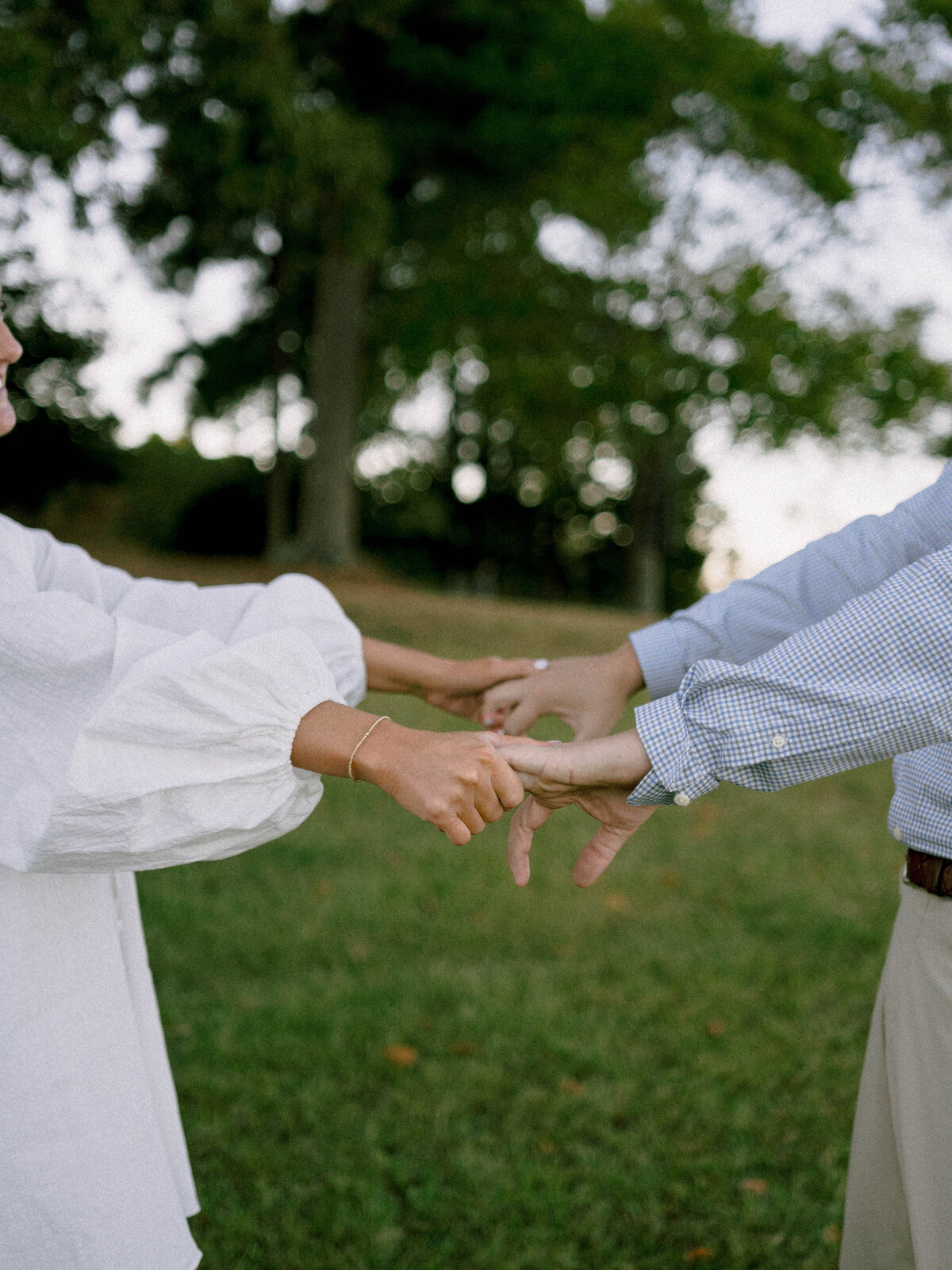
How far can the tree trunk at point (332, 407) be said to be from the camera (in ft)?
50.5

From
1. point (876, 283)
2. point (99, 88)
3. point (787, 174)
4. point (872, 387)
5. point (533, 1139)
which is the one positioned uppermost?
point (787, 174)

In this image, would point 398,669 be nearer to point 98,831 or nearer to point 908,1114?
point 98,831

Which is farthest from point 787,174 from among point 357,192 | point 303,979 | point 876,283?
point 303,979

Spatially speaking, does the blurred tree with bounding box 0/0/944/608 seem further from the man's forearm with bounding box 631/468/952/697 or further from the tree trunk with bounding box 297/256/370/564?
the man's forearm with bounding box 631/468/952/697

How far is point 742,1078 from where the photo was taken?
3.74m

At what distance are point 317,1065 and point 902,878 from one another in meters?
2.59

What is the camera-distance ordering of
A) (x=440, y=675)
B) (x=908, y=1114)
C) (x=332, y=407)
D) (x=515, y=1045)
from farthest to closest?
(x=332, y=407) < (x=515, y=1045) < (x=440, y=675) < (x=908, y=1114)

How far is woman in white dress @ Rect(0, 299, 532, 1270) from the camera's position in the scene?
149 centimetres

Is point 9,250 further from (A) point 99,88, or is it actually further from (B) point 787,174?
(B) point 787,174

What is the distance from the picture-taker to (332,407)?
51.2 feet

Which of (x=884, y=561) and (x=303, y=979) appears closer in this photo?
(x=884, y=561)

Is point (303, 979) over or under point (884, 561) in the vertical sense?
under

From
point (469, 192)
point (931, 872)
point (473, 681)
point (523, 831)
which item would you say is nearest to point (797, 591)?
point (931, 872)

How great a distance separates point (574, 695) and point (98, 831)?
1468 millimetres
